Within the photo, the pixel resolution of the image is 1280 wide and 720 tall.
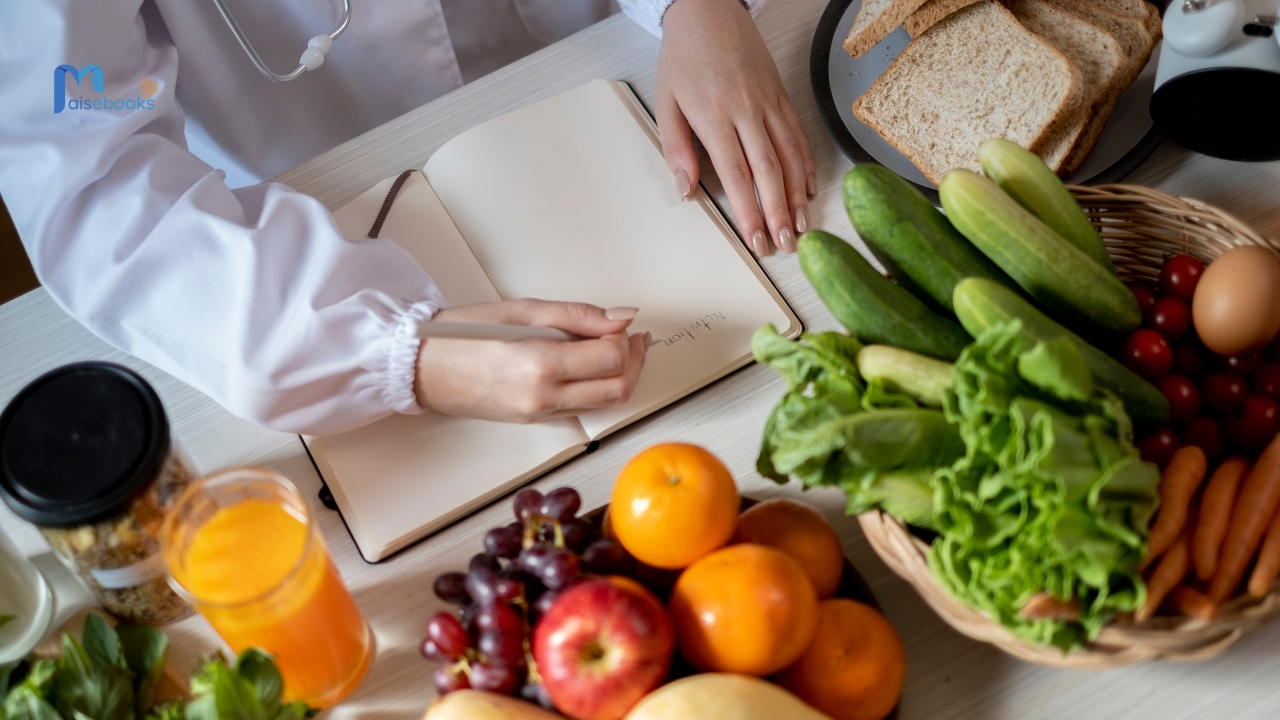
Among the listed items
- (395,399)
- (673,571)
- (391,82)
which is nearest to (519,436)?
(395,399)

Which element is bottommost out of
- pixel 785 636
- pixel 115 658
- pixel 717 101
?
pixel 115 658

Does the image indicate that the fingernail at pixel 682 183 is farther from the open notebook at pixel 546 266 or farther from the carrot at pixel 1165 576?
Result: the carrot at pixel 1165 576

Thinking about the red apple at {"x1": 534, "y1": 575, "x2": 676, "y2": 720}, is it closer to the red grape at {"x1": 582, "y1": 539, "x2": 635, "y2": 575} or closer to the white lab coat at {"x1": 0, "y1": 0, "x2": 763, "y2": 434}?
the red grape at {"x1": 582, "y1": 539, "x2": 635, "y2": 575}

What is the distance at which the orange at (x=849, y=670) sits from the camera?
0.50m

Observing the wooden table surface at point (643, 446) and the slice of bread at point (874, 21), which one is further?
the slice of bread at point (874, 21)

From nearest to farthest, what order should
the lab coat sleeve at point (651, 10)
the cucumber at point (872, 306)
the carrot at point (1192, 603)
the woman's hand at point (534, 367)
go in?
1. the carrot at point (1192, 603)
2. the cucumber at point (872, 306)
3. the woman's hand at point (534, 367)
4. the lab coat sleeve at point (651, 10)

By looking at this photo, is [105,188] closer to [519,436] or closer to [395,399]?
[395,399]

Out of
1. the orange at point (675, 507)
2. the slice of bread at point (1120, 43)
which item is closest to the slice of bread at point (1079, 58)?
the slice of bread at point (1120, 43)

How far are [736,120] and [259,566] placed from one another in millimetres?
553

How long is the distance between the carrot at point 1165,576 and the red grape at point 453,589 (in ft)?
1.27

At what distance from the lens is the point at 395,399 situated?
71 cm

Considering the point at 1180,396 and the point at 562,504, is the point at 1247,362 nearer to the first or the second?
the point at 1180,396

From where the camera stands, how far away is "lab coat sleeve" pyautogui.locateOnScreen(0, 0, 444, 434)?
0.70m

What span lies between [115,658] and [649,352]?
0.43 meters
